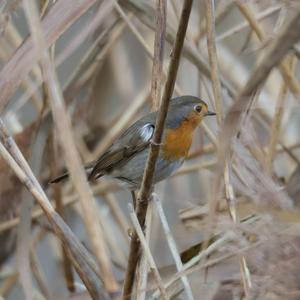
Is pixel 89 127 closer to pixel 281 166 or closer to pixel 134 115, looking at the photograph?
pixel 134 115

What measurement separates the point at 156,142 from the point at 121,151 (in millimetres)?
1055

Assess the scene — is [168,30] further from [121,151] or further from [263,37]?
[121,151]

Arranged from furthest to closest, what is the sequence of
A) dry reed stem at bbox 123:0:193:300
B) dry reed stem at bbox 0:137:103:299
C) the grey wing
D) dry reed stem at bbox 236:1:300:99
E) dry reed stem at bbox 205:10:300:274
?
the grey wing → dry reed stem at bbox 236:1:300:99 → dry reed stem at bbox 0:137:103:299 → dry reed stem at bbox 123:0:193:300 → dry reed stem at bbox 205:10:300:274

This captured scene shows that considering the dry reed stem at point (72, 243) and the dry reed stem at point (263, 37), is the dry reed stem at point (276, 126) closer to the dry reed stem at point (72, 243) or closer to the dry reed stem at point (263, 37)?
the dry reed stem at point (263, 37)

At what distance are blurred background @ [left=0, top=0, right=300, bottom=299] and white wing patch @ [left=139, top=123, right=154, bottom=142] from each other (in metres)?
0.16

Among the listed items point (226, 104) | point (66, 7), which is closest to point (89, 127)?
point (226, 104)

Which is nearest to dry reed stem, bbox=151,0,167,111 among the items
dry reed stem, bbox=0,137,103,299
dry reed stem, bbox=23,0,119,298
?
dry reed stem, bbox=0,137,103,299

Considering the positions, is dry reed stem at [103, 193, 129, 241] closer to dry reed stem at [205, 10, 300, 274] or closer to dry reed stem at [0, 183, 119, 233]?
dry reed stem at [0, 183, 119, 233]

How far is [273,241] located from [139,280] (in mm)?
556

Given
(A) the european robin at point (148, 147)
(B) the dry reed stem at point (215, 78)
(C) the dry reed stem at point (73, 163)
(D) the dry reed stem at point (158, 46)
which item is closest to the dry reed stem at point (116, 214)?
(A) the european robin at point (148, 147)

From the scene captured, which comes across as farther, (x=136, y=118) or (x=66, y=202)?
(x=136, y=118)

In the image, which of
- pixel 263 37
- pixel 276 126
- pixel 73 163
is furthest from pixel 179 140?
pixel 73 163

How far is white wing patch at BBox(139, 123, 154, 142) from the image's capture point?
2.14m

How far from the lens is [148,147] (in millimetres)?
2271
